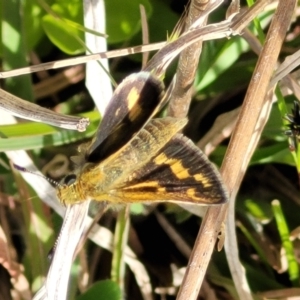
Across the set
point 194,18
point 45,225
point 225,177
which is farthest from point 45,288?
point 194,18

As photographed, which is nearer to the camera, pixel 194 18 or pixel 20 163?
pixel 194 18

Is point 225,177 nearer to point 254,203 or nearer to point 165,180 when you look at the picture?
point 165,180

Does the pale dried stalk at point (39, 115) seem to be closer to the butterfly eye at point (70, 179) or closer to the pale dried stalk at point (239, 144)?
the butterfly eye at point (70, 179)

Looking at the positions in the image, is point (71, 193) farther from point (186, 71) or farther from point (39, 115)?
point (186, 71)

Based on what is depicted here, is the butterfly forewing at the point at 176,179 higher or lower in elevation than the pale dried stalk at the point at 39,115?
lower

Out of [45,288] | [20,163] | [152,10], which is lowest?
[45,288]

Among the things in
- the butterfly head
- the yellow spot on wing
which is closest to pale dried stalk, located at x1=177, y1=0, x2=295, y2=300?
the yellow spot on wing

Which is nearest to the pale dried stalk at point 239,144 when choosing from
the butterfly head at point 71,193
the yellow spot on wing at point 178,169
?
the yellow spot on wing at point 178,169

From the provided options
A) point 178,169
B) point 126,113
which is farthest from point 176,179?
point 126,113
